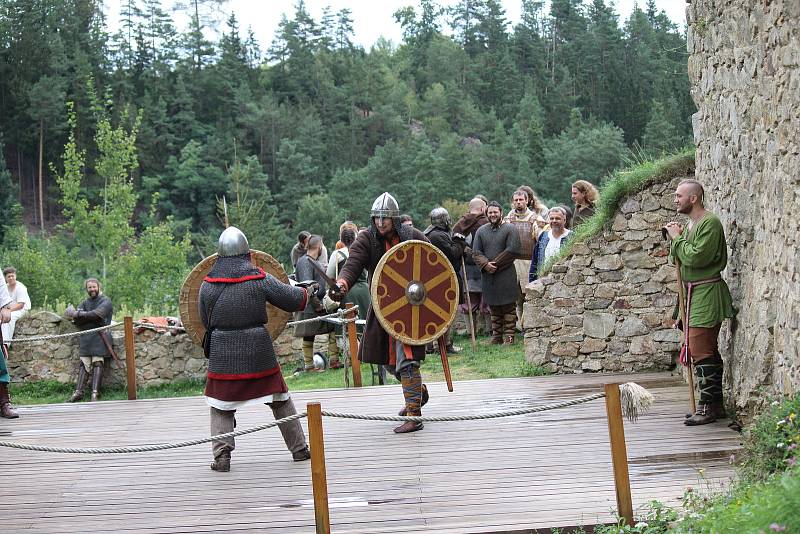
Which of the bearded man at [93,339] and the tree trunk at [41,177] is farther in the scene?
the tree trunk at [41,177]

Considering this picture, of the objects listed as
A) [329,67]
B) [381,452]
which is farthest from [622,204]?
[329,67]

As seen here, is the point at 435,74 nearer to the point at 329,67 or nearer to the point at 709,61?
the point at 329,67

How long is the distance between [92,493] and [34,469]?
3.18 feet

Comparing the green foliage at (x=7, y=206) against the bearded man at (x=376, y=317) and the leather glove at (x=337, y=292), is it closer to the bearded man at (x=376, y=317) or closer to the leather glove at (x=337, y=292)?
the bearded man at (x=376, y=317)

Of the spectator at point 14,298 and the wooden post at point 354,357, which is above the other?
the spectator at point 14,298

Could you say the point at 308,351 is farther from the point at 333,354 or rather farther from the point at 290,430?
the point at 290,430

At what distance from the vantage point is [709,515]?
184 inches

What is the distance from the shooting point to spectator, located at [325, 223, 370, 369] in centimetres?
1273

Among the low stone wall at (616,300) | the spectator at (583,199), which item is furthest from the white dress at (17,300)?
the spectator at (583,199)

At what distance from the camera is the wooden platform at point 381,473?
5.41 meters

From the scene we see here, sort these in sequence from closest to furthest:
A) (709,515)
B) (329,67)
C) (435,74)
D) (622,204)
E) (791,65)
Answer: (709,515) < (791,65) < (622,204) < (329,67) < (435,74)

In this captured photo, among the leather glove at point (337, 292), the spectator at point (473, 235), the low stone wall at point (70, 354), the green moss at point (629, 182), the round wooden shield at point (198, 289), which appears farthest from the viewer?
the low stone wall at point (70, 354)

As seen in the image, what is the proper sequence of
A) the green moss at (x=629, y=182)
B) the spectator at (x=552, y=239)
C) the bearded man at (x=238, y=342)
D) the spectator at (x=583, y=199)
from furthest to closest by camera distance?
the spectator at (x=552, y=239), the spectator at (x=583, y=199), the green moss at (x=629, y=182), the bearded man at (x=238, y=342)

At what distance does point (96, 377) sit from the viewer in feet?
42.5
